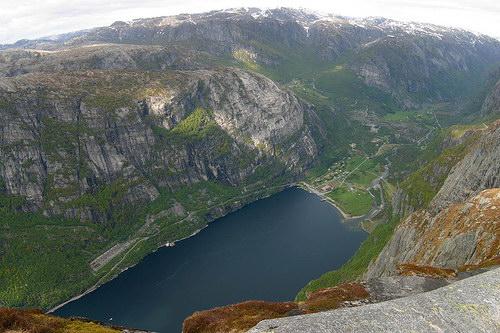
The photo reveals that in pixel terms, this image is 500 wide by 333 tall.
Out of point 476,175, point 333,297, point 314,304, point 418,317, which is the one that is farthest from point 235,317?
point 476,175

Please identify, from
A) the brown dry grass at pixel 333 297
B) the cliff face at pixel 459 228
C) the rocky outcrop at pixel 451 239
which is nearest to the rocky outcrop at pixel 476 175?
the cliff face at pixel 459 228

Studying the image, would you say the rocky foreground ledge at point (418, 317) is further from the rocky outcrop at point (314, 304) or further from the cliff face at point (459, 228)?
the cliff face at point (459, 228)

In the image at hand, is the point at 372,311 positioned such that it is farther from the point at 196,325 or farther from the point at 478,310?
the point at 196,325

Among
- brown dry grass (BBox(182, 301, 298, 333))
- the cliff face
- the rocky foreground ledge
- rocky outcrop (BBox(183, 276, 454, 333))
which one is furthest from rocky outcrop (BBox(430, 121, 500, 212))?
the rocky foreground ledge

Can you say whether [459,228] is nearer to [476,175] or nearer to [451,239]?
[451,239]

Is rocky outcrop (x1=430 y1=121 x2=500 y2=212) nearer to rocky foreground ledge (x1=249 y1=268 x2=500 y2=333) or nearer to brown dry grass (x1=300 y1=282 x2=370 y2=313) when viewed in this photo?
brown dry grass (x1=300 y1=282 x2=370 y2=313)
